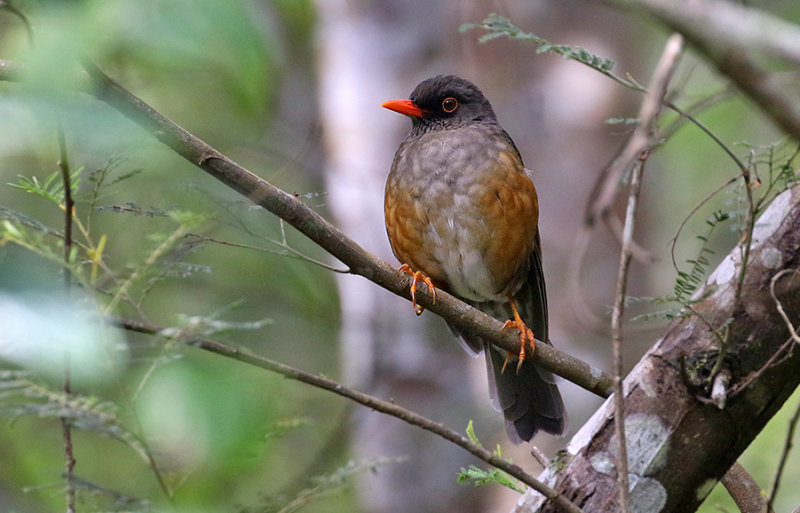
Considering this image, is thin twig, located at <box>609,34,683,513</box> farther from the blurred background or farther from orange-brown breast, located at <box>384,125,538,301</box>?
the blurred background

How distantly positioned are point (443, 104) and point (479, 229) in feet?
3.03

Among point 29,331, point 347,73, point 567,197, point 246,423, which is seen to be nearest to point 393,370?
point 567,197

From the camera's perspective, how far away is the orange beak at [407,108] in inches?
178

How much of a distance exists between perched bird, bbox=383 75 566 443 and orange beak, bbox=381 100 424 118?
224mm

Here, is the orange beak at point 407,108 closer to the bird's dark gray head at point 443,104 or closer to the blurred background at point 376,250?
the bird's dark gray head at point 443,104

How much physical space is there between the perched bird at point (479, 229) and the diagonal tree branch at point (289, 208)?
76 cm

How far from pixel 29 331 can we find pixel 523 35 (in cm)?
194

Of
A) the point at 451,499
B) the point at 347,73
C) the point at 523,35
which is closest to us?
the point at 523,35

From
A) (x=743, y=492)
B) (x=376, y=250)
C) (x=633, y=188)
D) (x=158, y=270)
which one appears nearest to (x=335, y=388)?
(x=158, y=270)

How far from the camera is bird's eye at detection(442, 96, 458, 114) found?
14.9 feet

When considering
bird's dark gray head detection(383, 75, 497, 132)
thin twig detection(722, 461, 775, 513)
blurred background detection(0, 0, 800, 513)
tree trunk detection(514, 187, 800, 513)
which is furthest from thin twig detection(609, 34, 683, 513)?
bird's dark gray head detection(383, 75, 497, 132)

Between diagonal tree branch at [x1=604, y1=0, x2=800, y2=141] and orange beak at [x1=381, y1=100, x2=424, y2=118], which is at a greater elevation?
diagonal tree branch at [x1=604, y1=0, x2=800, y2=141]

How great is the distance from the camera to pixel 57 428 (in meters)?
5.50

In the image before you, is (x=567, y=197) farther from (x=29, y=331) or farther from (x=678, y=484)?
(x=29, y=331)
